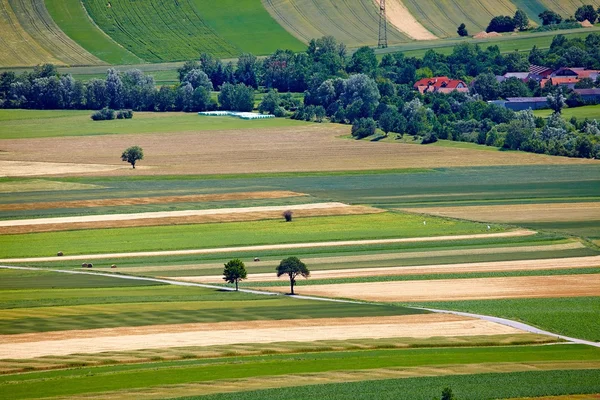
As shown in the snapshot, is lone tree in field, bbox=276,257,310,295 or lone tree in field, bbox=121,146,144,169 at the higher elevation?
lone tree in field, bbox=121,146,144,169

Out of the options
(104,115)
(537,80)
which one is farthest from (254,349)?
(537,80)

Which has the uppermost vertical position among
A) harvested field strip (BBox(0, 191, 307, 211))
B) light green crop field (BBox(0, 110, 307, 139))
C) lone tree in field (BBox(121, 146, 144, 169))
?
light green crop field (BBox(0, 110, 307, 139))

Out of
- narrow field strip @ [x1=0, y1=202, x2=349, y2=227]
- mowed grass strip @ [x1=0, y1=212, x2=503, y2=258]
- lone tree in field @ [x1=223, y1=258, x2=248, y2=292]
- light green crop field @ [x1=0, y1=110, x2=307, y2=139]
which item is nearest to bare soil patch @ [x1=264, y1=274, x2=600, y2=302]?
lone tree in field @ [x1=223, y1=258, x2=248, y2=292]

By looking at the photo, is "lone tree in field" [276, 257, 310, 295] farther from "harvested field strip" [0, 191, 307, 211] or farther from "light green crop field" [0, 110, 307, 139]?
"light green crop field" [0, 110, 307, 139]

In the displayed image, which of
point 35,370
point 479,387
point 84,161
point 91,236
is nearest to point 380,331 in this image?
point 479,387

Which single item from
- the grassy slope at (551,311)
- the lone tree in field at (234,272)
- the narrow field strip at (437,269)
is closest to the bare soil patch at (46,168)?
the narrow field strip at (437,269)

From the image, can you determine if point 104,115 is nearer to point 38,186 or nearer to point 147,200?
point 38,186

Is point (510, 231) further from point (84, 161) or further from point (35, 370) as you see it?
point (84, 161)
